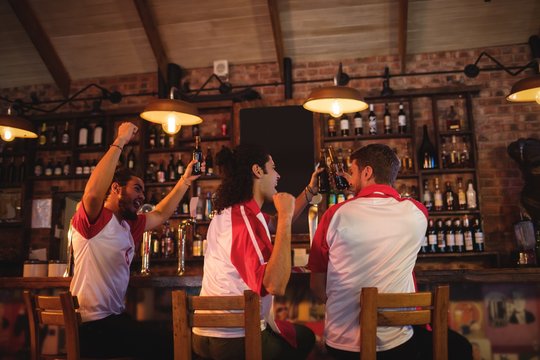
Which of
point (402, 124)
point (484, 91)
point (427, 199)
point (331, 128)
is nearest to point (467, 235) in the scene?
point (427, 199)

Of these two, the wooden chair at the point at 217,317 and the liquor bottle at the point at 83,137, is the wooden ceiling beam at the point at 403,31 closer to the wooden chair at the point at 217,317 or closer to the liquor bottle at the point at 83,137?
the liquor bottle at the point at 83,137

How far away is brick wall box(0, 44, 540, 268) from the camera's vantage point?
531 cm

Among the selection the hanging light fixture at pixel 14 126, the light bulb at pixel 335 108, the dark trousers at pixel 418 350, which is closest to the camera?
the dark trousers at pixel 418 350

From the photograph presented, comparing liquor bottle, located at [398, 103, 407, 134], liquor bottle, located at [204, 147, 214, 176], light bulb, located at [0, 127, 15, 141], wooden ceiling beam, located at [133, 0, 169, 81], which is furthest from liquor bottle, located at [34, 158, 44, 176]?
liquor bottle, located at [398, 103, 407, 134]

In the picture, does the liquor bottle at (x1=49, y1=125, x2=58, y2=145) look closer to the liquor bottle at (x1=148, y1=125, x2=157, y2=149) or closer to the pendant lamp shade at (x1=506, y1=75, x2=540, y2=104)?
the liquor bottle at (x1=148, y1=125, x2=157, y2=149)

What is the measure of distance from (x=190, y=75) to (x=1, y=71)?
2528 mm

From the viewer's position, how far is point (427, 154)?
5.36 metres

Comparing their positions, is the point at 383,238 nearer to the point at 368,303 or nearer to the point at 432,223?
the point at 368,303

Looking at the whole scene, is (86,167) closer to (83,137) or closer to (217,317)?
(83,137)

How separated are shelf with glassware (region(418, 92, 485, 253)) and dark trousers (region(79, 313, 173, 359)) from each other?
3.56m

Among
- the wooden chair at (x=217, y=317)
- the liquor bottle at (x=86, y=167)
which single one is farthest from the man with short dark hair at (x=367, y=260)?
the liquor bottle at (x=86, y=167)

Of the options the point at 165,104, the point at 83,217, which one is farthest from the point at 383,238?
the point at 165,104

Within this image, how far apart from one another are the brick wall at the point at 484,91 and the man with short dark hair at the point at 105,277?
12.4 feet

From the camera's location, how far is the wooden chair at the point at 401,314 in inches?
62.6
